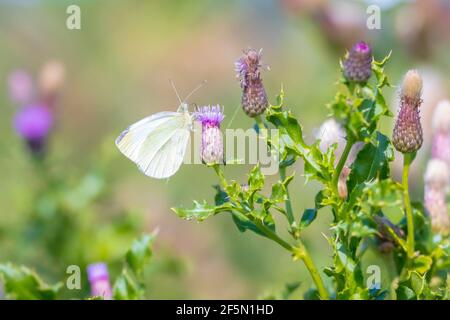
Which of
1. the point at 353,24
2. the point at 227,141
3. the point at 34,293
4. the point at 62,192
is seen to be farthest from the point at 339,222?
the point at 353,24

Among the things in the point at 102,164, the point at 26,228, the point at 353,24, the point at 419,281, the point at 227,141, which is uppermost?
the point at 353,24

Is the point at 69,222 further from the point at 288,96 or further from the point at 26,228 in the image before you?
the point at 288,96

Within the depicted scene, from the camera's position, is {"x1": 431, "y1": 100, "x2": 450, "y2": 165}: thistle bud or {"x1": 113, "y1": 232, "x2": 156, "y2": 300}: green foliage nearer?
{"x1": 113, "y1": 232, "x2": 156, "y2": 300}: green foliage

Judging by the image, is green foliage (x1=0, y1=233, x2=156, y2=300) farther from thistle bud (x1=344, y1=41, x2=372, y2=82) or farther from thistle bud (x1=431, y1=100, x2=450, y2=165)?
thistle bud (x1=431, y1=100, x2=450, y2=165)

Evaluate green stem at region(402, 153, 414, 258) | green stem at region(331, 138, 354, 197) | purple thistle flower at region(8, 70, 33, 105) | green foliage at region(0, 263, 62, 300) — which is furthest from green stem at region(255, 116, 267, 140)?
purple thistle flower at region(8, 70, 33, 105)

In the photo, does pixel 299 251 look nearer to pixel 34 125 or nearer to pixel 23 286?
pixel 23 286

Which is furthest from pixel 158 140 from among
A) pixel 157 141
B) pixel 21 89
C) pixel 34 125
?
pixel 21 89
